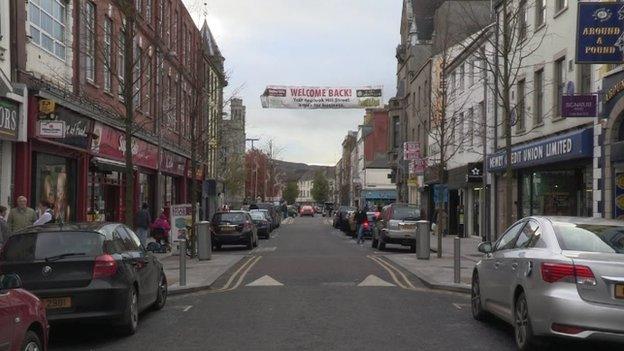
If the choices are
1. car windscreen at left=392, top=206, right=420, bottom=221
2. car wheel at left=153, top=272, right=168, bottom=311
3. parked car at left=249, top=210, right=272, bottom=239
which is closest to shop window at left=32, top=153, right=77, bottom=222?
car wheel at left=153, top=272, right=168, bottom=311

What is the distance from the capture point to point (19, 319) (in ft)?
20.4

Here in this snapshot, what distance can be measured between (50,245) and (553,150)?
54.7 ft

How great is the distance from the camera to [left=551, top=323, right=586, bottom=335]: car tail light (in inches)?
276

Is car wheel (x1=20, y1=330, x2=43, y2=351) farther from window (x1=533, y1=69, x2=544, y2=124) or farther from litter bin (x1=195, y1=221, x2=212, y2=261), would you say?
window (x1=533, y1=69, x2=544, y2=124)

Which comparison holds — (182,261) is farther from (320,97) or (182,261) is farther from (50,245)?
(320,97)

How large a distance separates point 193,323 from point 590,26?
10.4 meters

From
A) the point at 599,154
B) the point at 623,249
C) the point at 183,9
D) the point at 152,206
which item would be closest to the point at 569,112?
the point at 599,154

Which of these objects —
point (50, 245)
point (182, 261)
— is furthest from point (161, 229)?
point (50, 245)

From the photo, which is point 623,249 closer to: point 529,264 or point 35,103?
point 529,264

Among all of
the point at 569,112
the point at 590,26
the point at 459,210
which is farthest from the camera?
the point at 459,210

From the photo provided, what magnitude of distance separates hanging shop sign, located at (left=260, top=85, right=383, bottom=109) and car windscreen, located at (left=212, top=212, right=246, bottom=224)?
11.0 metres

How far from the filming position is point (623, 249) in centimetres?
752

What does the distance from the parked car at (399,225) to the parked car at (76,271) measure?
16.7m

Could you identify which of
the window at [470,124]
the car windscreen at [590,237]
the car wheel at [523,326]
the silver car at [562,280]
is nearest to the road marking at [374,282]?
the silver car at [562,280]
